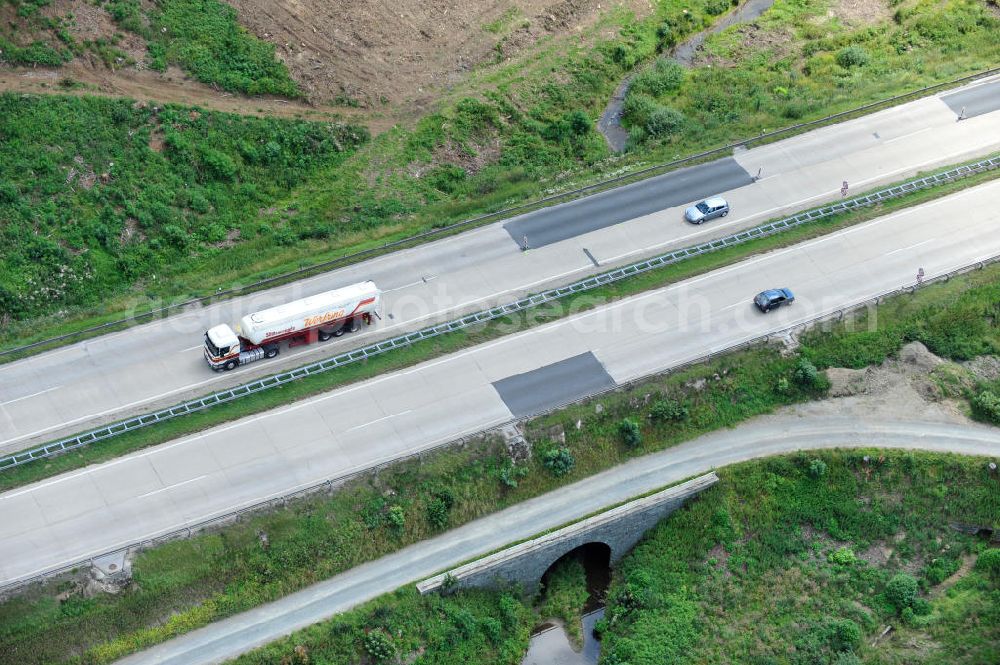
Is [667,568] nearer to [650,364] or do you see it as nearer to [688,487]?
[688,487]

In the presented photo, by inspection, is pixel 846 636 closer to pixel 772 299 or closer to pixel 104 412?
pixel 772 299

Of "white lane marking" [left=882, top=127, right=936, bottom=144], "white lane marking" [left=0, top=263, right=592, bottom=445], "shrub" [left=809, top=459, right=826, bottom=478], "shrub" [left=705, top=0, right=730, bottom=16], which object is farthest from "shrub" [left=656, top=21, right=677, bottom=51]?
"shrub" [left=809, top=459, right=826, bottom=478]

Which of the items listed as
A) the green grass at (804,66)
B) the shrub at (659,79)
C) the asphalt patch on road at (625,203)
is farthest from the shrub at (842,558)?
the shrub at (659,79)

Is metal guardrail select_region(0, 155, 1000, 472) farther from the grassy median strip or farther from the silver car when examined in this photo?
the grassy median strip

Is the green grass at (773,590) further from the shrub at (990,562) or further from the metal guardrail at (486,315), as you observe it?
the metal guardrail at (486,315)

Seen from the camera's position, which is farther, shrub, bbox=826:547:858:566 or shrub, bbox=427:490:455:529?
shrub, bbox=826:547:858:566

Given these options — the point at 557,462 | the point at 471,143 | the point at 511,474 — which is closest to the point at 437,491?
the point at 511,474

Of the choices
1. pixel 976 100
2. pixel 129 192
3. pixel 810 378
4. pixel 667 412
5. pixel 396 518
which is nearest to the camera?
pixel 396 518

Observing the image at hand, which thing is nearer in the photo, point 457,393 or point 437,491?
point 437,491
